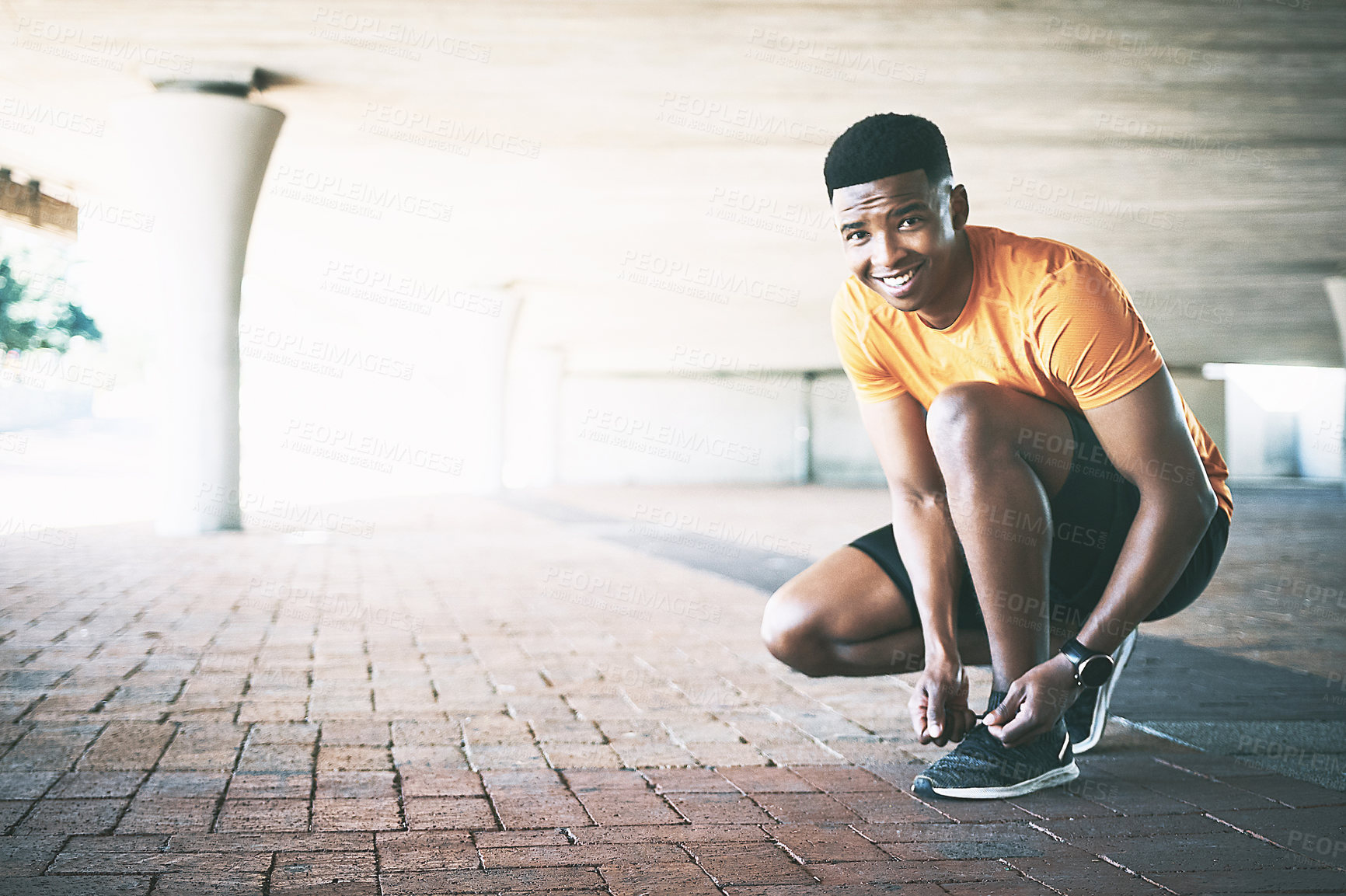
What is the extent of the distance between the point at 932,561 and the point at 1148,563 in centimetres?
57

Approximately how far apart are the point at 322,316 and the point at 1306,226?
1098 inches

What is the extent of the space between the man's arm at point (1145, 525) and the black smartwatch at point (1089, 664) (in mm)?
15

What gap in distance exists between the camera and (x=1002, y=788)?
2775 millimetres

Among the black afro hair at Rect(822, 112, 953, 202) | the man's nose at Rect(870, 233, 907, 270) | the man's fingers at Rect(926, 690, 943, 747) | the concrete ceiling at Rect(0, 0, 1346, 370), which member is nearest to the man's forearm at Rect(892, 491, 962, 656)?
the man's fingers at Rect(926, 690, 943, 747)

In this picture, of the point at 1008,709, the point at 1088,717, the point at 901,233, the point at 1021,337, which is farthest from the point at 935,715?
the point at 901,233

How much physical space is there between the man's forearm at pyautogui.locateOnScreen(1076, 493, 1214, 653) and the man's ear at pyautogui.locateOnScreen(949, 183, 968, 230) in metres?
0.77

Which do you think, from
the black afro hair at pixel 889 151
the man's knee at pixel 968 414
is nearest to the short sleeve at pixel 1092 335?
the man's knee at pixel 968 414

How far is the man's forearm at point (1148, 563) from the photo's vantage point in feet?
8.23

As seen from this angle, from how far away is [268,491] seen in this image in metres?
21.1

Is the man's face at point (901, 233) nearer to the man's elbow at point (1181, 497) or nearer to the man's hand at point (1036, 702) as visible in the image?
the man's elbow at point (1181, 497)

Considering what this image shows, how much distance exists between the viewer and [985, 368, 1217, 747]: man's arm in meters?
2.51

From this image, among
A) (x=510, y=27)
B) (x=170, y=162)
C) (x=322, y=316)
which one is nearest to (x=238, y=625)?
(x=510, y=27)

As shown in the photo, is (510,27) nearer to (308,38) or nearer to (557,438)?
(308,38)

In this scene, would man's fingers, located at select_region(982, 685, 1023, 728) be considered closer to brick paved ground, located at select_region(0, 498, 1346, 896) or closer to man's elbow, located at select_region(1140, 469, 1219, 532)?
brick paved ground, located at select_region(0, 498, 1346, 896)
